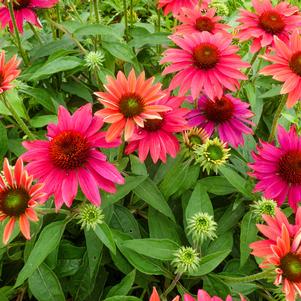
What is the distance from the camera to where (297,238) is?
32.5 inches

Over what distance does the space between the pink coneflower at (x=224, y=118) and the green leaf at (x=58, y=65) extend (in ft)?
1.32

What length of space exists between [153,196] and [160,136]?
0.19 meters

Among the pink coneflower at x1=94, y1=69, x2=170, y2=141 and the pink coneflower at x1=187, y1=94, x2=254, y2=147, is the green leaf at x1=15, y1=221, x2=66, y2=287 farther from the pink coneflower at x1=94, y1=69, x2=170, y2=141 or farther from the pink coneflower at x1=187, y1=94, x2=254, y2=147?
the pink coneflower at x1=187, y1=94, x2=254, y2=147

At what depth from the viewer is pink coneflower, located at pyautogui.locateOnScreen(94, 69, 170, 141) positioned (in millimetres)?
965

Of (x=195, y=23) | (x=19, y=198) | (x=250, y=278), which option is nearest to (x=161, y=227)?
(x=250, y=278)

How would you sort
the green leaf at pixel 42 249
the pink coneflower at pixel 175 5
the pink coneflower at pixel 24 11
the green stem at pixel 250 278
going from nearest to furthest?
the green stem at pixel 250 278 → the green leaf at pixel 42 249 → the pink coneflower at pixel 24 11 → the pink coneflower at pixel 175 5

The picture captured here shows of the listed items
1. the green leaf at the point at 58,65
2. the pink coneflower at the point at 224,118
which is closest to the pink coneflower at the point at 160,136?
the pink coneflower at the point at 224,118

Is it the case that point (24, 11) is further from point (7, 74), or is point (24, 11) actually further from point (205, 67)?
point (205, 67)

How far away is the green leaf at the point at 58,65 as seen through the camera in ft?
4.39

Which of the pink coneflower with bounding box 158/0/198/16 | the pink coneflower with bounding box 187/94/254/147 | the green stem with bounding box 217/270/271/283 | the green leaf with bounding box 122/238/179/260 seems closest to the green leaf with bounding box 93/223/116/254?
the green leaf with bounding box 122/238/179/260

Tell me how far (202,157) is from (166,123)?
5.1 inches

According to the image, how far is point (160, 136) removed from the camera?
1.09 m

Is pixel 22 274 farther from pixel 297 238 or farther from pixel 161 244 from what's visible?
pixel 297 238

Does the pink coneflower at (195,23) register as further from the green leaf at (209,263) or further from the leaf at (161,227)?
the green leaf at (209,263)
